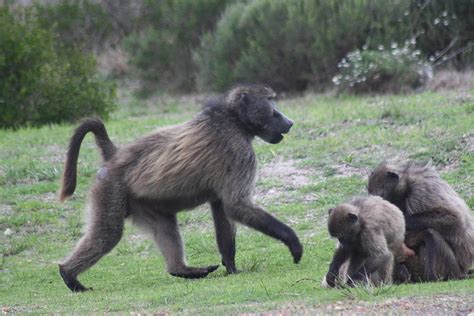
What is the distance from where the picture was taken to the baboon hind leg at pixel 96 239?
9070mm

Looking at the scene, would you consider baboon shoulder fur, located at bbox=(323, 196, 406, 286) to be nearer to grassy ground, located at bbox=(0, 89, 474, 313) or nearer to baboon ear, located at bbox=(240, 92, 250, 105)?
grassy ground, located at bbox=(0, 89, 474, 313)

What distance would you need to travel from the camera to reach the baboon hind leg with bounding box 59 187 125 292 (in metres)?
9.07

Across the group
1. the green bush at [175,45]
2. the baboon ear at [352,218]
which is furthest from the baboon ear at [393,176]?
the green bush at [175,45]

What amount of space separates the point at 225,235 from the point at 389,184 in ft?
6.36

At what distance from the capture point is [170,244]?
932 cm

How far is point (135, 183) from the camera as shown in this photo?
363 inches

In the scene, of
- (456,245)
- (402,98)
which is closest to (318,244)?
(456,245)

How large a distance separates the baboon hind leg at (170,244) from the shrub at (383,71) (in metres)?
8.98

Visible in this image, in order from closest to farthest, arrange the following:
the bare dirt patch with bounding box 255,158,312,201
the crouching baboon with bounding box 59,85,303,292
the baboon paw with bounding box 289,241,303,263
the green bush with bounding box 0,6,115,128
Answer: the baboon paw with bounding box 289,241,303,263, the crouching baboon with bounding box 59,85,303,292, the bare dirt patch with bounding box 255,158,312,201, the green bush with bounding box 0,6,115,128

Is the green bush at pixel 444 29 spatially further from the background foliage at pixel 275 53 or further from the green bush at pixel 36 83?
the green bush at pixel 36 83

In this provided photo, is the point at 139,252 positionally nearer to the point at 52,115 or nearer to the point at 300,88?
the point at 52,115

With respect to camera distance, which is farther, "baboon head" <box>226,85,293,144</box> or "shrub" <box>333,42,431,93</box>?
"shrub" <box>333,42,431,93</box>

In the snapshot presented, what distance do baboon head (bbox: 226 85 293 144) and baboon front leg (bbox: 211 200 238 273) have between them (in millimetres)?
790

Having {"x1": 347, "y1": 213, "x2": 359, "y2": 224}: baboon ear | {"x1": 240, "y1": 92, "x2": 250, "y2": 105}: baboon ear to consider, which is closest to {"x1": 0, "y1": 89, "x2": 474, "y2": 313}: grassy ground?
{"x1": 347, "y1": 213, "x2": 359, "y2": 224}: baboon ear
